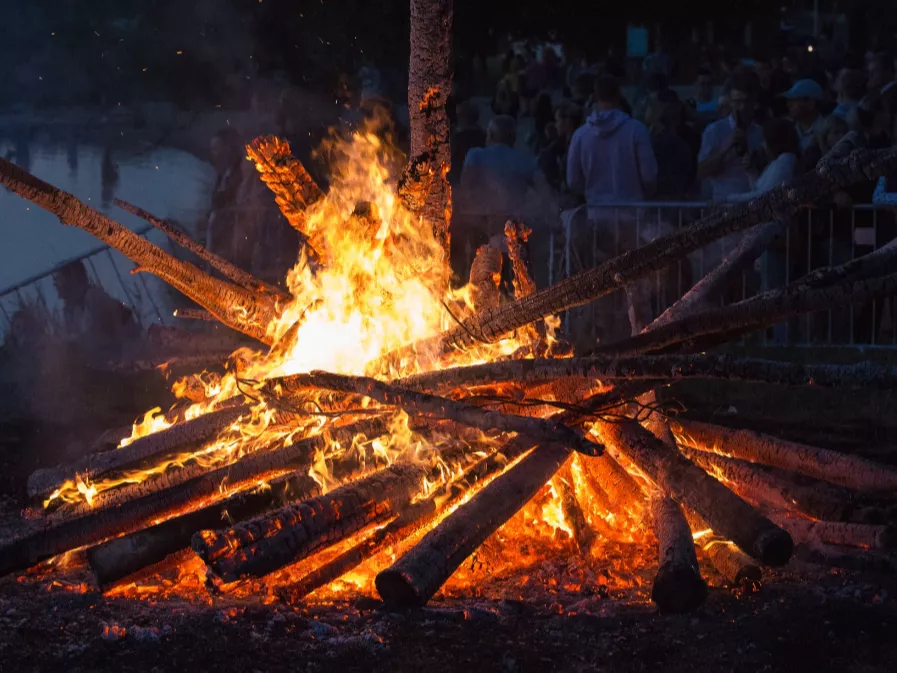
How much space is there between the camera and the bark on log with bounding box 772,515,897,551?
452 cm

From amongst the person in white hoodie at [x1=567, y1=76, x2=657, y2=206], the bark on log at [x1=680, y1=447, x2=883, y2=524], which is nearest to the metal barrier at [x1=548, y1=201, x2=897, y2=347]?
the person in white hoodie at [x1=567, y1=76, x2=657, y2=206]

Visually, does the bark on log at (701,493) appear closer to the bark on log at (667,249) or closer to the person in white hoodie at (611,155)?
the bark on log at (667,249)

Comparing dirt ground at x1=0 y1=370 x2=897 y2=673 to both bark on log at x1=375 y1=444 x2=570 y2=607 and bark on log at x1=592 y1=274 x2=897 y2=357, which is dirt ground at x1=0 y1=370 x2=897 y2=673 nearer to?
bark on log at x1=375 y1=444 x2=570 y2=607

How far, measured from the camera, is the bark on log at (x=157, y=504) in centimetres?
440

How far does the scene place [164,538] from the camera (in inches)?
167

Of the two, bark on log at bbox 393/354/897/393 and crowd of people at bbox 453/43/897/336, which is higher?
crowd of people at bbox 453/43/897/336

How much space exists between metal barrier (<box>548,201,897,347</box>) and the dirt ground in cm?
601

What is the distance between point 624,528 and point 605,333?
17.9ft

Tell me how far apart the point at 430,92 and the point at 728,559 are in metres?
2.92

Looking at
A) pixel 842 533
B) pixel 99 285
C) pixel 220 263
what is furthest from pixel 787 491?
pixel 99 285

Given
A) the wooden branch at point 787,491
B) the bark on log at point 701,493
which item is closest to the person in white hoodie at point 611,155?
the wooden branch at point 787,491

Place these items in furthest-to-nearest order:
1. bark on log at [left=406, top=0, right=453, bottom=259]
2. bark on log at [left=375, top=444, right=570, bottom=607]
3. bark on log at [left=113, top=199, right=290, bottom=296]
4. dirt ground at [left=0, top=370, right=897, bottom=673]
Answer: bark on log at [left=113, top=199, right=290, bottom=296]
bark on log at [left=406, top=0, right=453, bottom=259]
bark on log at [left=375, top=444, right=570, bottom=607]
dirt ground at [left=0, top=370, right=897, bottom=673]

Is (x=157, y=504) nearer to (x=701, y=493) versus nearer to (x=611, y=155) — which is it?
(x=701, y=493)

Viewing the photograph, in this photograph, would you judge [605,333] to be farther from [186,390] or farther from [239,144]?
[186,390]
